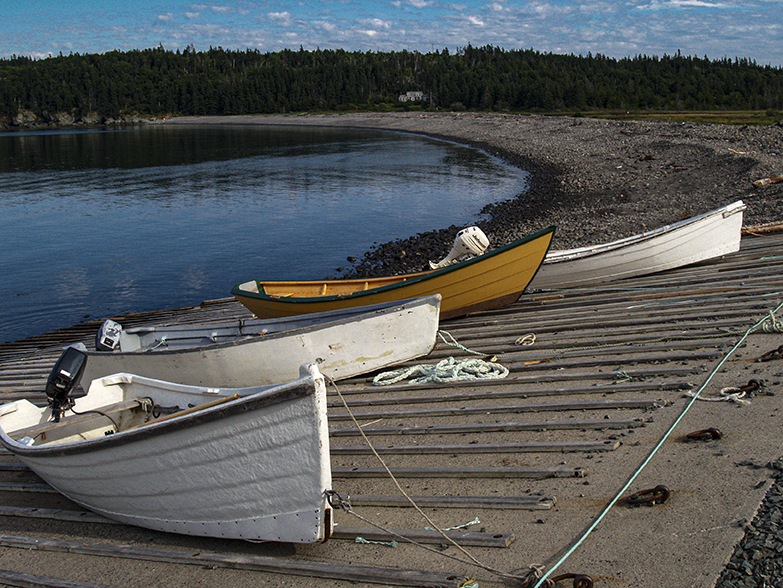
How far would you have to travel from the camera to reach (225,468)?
484cm

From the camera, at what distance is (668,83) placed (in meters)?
97.8

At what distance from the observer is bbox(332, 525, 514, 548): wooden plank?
175 inches

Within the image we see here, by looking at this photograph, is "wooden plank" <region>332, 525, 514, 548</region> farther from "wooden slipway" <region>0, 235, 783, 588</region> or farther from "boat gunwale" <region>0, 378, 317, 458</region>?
"boat gunwale" <region>0, 378, 317, 458</region>

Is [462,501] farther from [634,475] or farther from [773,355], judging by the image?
[773,355]

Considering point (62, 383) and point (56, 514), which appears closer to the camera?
point (56, 514)

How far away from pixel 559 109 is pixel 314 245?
279ft

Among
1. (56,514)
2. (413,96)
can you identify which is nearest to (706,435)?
(56,514)

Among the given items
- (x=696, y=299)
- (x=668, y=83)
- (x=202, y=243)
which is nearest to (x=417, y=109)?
(x=668, y=83)

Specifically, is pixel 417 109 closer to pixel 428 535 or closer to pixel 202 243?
pixel 202 243

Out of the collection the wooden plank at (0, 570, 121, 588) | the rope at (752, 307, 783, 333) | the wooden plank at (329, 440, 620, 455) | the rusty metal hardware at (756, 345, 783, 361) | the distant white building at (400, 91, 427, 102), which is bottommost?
the wooden plank at (0, 570, 121, 588)

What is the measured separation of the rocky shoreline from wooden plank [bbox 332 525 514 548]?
53.3ft

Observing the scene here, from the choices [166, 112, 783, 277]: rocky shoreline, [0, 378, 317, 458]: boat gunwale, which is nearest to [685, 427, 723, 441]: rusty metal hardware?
[0, 378, 317, 458]: boat gunwale

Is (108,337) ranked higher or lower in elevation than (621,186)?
lower

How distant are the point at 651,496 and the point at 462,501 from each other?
1.48m
